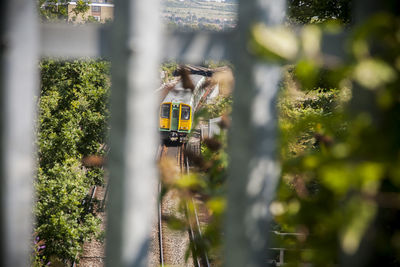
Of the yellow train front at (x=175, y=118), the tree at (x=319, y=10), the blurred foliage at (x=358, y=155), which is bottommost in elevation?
the yellow train front at (x=175, y=118)

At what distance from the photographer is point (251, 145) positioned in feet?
2.53

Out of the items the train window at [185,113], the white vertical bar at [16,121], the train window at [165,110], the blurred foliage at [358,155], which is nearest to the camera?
the blurred foliage at [358,155]

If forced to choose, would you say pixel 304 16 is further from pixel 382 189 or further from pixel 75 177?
pixel 382 189

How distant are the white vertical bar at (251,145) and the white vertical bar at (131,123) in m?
0.15

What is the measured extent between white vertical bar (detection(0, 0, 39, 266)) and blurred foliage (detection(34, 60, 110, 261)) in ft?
30.1

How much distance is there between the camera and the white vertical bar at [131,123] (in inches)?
30.0

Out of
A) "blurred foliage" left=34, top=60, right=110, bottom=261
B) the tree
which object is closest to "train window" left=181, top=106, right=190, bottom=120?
"blurred foliage" left=34, top=60, right=110, bottom=261

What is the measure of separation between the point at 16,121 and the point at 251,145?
48cm

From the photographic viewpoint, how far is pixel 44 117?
1127 centimetres

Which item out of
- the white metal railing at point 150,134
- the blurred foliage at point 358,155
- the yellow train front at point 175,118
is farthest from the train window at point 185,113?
the white metal railing at point 150,134

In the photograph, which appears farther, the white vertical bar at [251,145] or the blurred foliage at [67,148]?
the blurred foliage at [67,148]

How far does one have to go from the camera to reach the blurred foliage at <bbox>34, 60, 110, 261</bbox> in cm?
995

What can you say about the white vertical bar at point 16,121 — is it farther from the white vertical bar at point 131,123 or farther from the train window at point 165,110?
the train window at point 165,110

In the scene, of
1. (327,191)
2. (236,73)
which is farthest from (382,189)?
(236,73)
